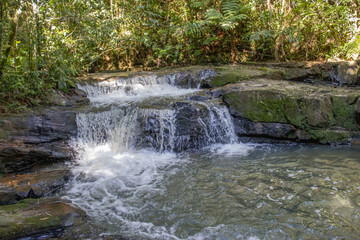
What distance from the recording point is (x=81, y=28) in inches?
361

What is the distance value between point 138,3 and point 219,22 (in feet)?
16.8

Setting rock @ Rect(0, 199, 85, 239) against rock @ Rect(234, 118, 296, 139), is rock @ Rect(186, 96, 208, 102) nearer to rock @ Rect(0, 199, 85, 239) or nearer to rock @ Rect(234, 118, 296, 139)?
rock @ Rect(234, 118, 296, 139)

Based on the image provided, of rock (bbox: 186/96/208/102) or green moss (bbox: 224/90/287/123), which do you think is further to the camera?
rock (bbox: 186/96/208/102)

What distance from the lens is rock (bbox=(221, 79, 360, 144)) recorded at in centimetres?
645

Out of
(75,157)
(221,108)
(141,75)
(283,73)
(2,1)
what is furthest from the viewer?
(141,75)

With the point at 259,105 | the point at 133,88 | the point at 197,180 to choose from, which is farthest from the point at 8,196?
the point at 133,88

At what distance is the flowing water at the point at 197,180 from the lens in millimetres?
3111

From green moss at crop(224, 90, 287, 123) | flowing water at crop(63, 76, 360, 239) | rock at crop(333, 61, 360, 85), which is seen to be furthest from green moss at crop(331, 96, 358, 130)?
rock at crop(333, 61, 360, 85)

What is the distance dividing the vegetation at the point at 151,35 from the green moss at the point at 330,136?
4843 millimetres

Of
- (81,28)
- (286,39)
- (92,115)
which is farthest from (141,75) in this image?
(286,39)

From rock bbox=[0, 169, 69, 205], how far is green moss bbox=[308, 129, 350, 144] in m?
6.28

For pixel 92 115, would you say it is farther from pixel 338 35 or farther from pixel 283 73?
pixel 338 35

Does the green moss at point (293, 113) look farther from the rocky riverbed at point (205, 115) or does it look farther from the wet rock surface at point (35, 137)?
the wet rock surface at point (35, 137)

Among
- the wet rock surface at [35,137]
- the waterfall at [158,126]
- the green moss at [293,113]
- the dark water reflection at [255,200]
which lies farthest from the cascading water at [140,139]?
the green moss at [293,113]
